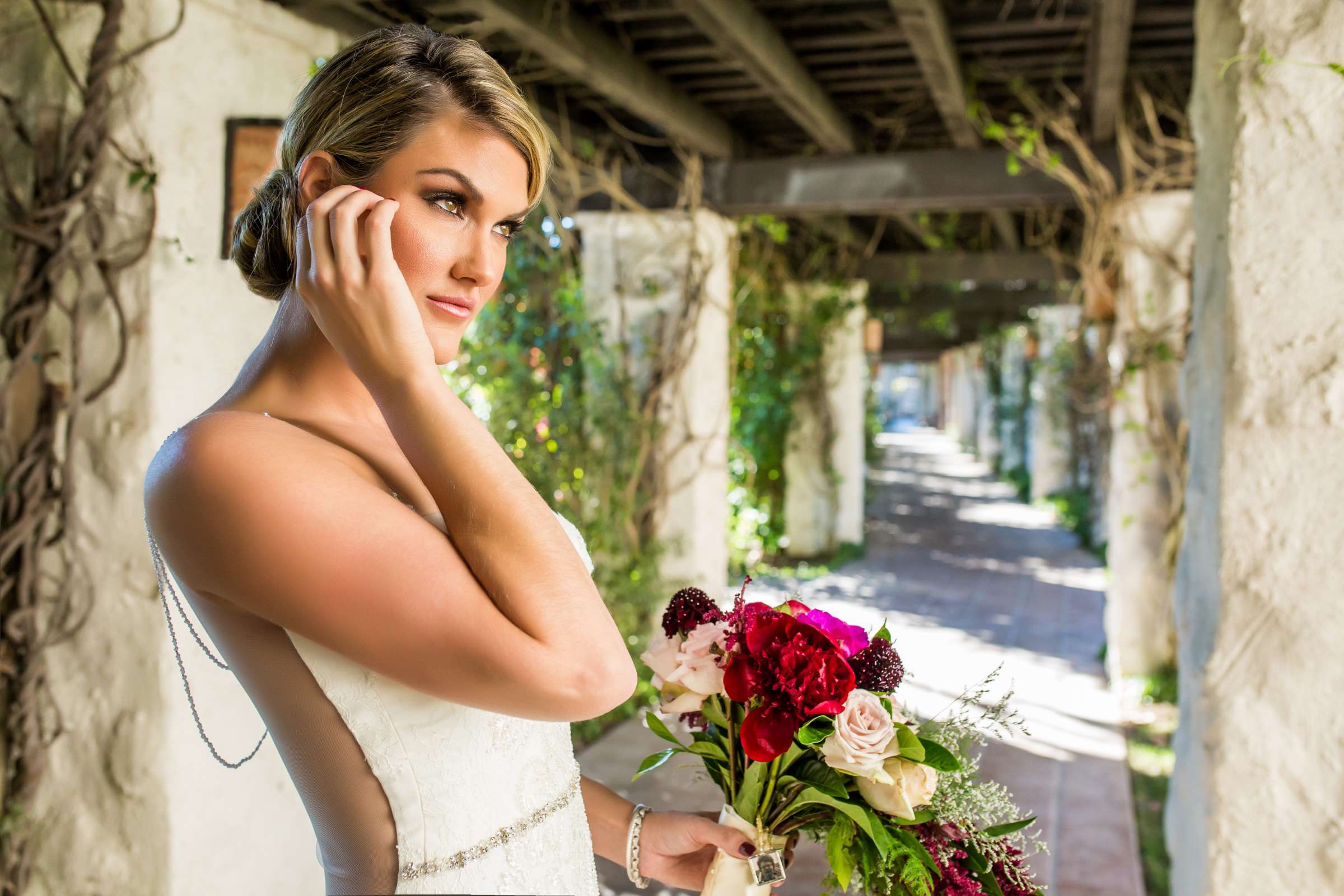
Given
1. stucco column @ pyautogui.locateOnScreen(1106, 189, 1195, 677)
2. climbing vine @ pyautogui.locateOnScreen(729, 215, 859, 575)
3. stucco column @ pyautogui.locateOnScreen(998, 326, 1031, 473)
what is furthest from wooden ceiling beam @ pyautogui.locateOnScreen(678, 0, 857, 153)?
stucco column @ pyautogui.locateOnScreen(998, 326, 1031, 473)

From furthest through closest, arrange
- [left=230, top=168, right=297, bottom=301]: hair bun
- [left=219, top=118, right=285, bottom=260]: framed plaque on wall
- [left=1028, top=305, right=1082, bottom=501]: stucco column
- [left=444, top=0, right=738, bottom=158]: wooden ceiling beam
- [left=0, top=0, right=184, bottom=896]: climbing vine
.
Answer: [left=1028, top=305, right=1082, bottom=501]: stucco column, [left=444, top=0, right=738, bottom=158]: wooden ceiling beam, [left=219, top=118, right=285, bottom=260]: framed plaque on wall, [left=0, top=0, right=184, bottom=896]: climbing vine, [left=230, top=168, right=297, bottom=301]: hair bun

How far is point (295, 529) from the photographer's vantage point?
915mm

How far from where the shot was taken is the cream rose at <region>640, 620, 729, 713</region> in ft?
4.31

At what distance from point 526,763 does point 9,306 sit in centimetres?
204

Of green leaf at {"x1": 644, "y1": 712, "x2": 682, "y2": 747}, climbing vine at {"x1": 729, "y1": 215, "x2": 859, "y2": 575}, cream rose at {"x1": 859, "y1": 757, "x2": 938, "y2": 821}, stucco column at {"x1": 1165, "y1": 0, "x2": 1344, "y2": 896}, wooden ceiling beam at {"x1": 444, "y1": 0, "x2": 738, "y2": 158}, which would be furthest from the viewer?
climbing vine at {"x1": 729, "y1": 215, "x2": 859, "y2": 575}

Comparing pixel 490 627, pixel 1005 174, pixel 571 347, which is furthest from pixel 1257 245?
pixel 571 347

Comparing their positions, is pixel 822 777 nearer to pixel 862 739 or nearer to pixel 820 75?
pixel 862 739

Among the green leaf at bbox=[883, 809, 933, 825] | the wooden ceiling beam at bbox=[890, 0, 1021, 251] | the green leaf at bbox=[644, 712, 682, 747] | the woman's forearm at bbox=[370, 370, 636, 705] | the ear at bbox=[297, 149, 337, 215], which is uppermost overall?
the wooden ceiling beam at bbox=[890, 0, 1021, 251]

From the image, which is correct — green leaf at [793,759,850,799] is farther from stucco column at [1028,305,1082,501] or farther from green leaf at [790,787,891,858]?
stucco column at [1028,305,1082,501]

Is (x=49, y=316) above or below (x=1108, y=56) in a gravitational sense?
below

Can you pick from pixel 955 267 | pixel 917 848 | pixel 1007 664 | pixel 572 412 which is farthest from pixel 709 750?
pixel 955 267

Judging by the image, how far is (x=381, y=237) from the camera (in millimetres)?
944

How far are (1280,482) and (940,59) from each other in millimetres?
2320

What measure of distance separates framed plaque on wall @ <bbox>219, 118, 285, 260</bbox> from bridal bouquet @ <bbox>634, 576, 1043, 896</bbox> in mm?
1779
